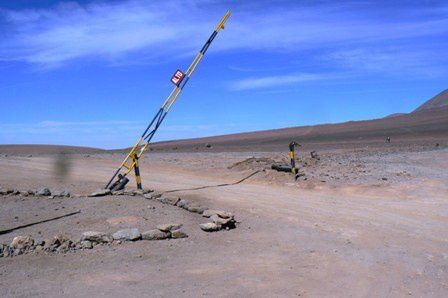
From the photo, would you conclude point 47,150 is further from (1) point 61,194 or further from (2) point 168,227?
(2) point 168,227

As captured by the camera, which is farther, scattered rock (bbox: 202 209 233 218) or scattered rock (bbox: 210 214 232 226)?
scattered rock (bbox: 202 209 233 218)

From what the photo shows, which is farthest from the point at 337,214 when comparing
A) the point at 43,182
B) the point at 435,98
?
the point at 435,98

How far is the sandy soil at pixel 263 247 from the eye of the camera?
6621 mm

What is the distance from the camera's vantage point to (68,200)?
38.7 ft

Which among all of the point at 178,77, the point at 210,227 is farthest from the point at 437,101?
the point at 210,227

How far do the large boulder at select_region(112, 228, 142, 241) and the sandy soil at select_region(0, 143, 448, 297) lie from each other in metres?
0.15

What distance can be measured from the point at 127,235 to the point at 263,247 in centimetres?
209

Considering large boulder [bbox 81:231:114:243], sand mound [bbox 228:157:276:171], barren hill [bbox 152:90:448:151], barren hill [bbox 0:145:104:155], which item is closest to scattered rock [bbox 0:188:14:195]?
large boulder [bbox 81:231:114:243]

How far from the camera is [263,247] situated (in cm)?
823

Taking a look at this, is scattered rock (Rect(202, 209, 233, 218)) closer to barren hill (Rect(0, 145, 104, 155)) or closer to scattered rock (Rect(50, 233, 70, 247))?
scattered rock (Rect(50, 233, 70, 247))

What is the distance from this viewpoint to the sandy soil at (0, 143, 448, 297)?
6.62m

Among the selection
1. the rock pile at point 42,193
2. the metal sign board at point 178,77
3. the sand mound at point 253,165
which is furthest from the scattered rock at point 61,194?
the sand mound at point 253,165

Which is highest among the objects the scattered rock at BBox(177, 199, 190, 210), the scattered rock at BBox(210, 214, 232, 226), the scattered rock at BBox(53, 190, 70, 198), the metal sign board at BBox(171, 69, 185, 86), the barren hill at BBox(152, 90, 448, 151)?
the metal sign board at BBox(171, 69, 185, 86)

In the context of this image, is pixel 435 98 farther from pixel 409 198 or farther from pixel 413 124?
pixel 409 198
